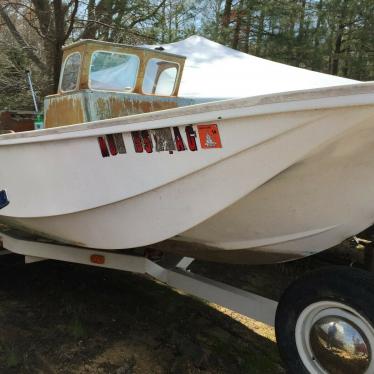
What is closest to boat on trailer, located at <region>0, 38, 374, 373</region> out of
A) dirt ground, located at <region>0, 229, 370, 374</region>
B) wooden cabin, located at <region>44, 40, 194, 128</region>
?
dirt ground, located at <region>0, 229, 370, 374</region>

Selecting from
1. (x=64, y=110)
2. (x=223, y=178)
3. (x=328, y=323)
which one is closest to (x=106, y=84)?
Answer: (x=64, y=110)

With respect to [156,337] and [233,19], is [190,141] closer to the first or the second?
[156,337]

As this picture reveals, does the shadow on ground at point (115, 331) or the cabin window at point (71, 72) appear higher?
the cabin window at point (71, 72)

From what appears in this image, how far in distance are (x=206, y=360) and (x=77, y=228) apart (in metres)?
1.25

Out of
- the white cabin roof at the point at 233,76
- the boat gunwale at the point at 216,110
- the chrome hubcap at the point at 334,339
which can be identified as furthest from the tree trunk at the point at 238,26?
the chrome hubcap at the point at 334,339

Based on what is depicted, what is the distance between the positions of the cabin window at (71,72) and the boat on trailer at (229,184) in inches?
33.8

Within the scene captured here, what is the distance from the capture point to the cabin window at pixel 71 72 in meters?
3.76

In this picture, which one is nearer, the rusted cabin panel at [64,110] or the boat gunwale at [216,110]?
the boat gunwale at [216,110]

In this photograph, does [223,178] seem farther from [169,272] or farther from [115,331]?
[115,331]

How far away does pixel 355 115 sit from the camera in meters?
1.92

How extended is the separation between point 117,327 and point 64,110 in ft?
5.86

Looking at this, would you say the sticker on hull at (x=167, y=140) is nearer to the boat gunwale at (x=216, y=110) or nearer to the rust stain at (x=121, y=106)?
the boat gunwale at (x=216, y=110)

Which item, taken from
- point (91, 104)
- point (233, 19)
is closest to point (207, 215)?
point (91, 104)

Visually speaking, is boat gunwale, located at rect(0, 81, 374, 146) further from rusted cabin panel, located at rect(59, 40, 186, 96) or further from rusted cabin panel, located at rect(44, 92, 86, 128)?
rusted cabin panel, located at rect(59, 40, 186, 96)
